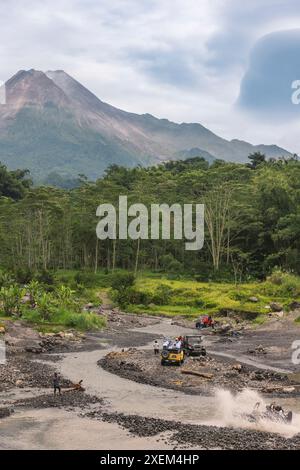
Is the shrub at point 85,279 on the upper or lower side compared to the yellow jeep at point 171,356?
upper

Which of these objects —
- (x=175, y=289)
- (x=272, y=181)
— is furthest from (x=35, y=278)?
(x=272, y=181)

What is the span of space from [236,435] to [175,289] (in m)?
55.1

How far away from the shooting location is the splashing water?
1052 inches

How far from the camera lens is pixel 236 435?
25.3 meters

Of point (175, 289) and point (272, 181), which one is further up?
point (272, 181)

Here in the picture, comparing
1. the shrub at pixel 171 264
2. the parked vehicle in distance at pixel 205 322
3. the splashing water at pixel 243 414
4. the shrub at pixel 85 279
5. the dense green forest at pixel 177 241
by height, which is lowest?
the parked vehicle in distance at pixel 205 322

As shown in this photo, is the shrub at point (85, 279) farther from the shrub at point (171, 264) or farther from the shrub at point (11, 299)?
the shrub at point (11, 299)

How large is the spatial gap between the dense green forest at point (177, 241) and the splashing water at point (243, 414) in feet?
185

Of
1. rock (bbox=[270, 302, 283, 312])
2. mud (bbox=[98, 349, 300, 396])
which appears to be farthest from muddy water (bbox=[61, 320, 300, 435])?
rock (bbox=[270, 302, 283, 312])

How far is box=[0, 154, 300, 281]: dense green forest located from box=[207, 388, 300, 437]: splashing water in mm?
56415

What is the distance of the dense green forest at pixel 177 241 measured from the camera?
9531cm

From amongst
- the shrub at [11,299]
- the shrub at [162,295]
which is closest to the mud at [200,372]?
the shrub at [11,299]

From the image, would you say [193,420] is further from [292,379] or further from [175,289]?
[175,289]
